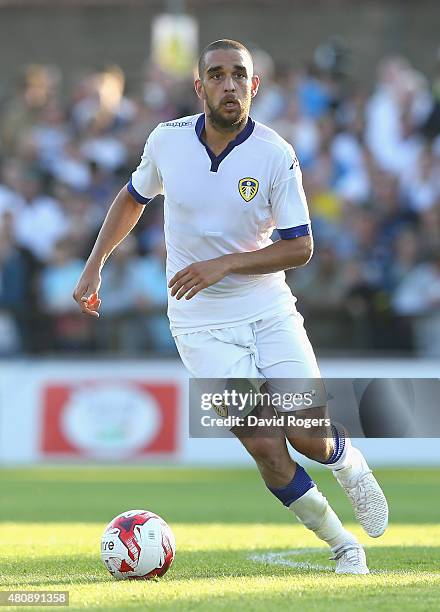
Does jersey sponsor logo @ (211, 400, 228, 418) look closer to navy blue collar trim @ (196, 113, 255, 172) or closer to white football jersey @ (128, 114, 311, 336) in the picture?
white football jersey @ (128, 114, 311, 336)

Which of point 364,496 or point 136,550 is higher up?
point 364,496

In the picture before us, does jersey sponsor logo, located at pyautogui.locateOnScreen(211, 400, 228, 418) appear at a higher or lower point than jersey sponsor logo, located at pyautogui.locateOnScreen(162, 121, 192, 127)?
lower

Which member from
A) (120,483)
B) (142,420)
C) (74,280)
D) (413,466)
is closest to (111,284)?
(74,280)

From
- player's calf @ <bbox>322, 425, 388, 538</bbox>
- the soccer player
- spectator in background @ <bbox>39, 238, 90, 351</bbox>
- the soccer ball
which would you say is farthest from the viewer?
spectator in background @ <bbox>39, 238, 90, 351</bbox>

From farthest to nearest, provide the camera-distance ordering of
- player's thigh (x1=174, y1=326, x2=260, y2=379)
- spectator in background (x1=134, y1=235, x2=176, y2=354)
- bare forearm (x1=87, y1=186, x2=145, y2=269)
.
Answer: spectator in background (x1=134, y1=235, x2=176, y2=354) < bare forearm (x1=87, y1=186, x2=145, y2=269) < player's thigh (x1=174, y1=326, x2=260, y2=379)

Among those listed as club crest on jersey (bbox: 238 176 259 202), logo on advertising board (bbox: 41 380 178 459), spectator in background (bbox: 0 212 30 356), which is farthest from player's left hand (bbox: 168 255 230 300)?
spectator in background (bbox: 0 212 30 356)

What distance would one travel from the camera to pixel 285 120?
58.5 ft

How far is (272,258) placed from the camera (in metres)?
7.35

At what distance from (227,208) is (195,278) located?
57 cm

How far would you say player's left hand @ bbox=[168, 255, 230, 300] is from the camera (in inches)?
281

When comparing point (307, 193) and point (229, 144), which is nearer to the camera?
point (229, 144)

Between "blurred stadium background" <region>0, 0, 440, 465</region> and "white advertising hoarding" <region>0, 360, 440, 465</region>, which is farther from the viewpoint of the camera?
"white advertising hoarding" <region>0, 360, 440, 465</region>

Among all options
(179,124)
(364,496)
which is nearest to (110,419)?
(364,496)

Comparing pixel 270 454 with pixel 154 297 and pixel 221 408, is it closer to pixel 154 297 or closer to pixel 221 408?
pixel 221 408
